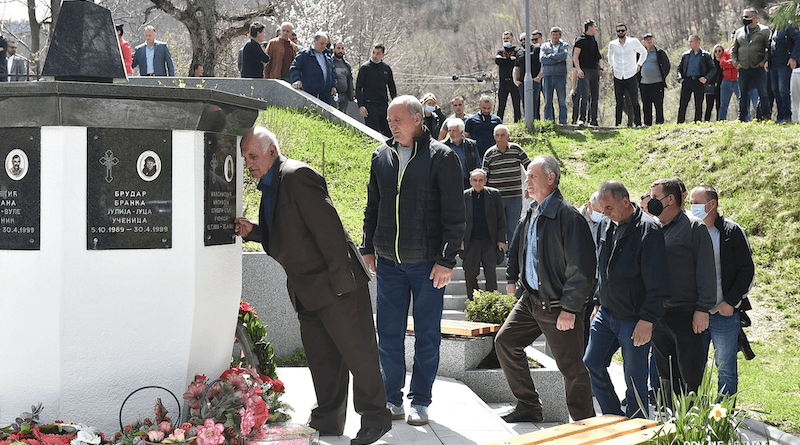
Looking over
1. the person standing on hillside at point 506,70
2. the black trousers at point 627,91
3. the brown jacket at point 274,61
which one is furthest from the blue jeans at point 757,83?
the brown jacket at point 274,61

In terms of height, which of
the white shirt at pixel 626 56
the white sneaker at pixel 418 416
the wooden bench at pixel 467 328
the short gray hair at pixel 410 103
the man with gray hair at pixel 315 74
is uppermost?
the white shirt at pixel 626 56

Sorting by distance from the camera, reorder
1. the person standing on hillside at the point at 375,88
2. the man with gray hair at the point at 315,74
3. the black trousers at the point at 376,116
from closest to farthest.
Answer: the person standing on hillside at the point at 375,88
the black trousers at the point at 376,116
the man with gray hair at the point at 315,74

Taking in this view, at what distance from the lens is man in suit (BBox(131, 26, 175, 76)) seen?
717 inches

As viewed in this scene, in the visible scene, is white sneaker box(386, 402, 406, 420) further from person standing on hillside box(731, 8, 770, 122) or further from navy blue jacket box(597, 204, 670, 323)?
person standing on hillside box(731, 8, 770, 122)

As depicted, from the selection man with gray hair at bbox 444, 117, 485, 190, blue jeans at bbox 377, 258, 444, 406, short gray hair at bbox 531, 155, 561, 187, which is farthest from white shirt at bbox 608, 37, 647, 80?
blue jeans at bbox 377, 258, 444, 406

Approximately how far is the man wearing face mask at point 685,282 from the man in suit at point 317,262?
2.53m

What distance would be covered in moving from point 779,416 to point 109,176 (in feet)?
20.5

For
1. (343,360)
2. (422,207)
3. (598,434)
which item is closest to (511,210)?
(422,207)

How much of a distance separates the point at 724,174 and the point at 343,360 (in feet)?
36.1

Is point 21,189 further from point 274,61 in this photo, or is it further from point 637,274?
point 274,61

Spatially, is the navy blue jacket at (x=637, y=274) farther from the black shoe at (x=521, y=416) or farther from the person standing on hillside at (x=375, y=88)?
the person standing on hillside at (x=375, y=88)

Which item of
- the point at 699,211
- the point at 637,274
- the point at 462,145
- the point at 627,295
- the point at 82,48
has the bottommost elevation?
the point at 627,295

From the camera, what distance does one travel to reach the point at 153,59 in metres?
18.3

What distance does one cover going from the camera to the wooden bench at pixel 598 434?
14.4ft
